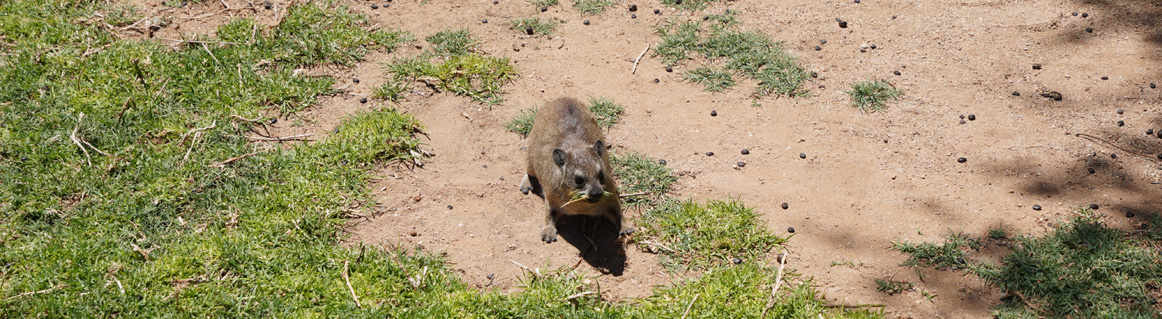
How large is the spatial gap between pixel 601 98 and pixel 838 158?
6.88 feet

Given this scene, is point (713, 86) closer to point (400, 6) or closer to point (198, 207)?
point (400, 6)

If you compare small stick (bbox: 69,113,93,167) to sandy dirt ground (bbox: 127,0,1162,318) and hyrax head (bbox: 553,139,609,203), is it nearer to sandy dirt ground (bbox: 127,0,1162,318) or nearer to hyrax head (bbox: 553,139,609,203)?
sandy dirt ground (bbox: 127,0,1162,318)

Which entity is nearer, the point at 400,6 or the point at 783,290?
the point at 783,290

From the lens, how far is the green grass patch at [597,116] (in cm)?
698

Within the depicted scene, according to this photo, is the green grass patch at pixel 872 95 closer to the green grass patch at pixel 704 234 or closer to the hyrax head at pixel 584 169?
the green grass patch at pixel 704 234

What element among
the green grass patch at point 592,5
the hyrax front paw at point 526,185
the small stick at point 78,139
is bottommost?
the hyrax front paw at point 526,185

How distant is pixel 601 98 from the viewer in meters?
7.29

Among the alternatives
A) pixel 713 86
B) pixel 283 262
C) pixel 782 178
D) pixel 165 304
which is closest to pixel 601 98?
pixel 713 86

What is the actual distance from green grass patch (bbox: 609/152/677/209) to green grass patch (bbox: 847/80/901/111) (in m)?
2.03

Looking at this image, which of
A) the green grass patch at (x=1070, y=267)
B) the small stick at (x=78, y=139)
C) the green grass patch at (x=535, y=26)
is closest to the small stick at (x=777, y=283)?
the green grass patch at (x=1070, y=267)

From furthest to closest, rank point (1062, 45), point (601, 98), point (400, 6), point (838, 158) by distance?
point (400, 6) → point (1062, 45) → point (601, 98) → point (838, 158)

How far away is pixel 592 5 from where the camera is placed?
8836 millimetres

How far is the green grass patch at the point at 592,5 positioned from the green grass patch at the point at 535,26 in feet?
1.37

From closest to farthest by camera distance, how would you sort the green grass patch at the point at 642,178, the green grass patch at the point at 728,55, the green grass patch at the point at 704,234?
the green grass patch at the point at 704,234 → the green grass patch at the point at 642,178 → the green grass patch at the point at 728,55
